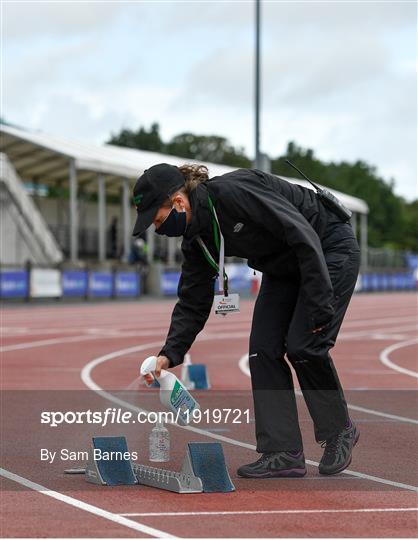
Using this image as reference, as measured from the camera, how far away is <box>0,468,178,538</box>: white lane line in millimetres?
5262

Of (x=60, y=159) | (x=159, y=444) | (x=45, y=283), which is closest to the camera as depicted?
(x=159, y=444)

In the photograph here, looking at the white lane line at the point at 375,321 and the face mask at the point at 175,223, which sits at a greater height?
the face mask at the point at 175,223

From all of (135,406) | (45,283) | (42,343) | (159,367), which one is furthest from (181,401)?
(45,283)

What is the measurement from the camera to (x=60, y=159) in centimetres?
4159

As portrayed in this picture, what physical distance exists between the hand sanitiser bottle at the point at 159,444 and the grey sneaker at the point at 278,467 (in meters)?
Answer: 0.64

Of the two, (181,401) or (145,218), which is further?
(181,401)

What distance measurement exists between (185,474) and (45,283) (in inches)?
1109

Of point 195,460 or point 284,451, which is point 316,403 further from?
point 195,460

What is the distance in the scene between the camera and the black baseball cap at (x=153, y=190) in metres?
6.07

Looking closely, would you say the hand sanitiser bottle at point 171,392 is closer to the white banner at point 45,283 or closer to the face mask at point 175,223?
the face mask at point 175,223

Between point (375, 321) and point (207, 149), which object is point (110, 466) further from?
point (207, 149)

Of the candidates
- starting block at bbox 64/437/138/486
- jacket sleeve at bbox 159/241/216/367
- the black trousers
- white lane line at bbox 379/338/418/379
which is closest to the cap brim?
jacket sleeve at bbox 159/241/216/367

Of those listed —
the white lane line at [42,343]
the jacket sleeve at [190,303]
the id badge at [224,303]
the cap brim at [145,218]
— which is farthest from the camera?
the white lane line at [42,343]

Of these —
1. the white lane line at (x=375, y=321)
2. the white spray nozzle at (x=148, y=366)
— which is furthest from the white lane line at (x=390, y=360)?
the white spray nozzle at (x=148, y=366)
